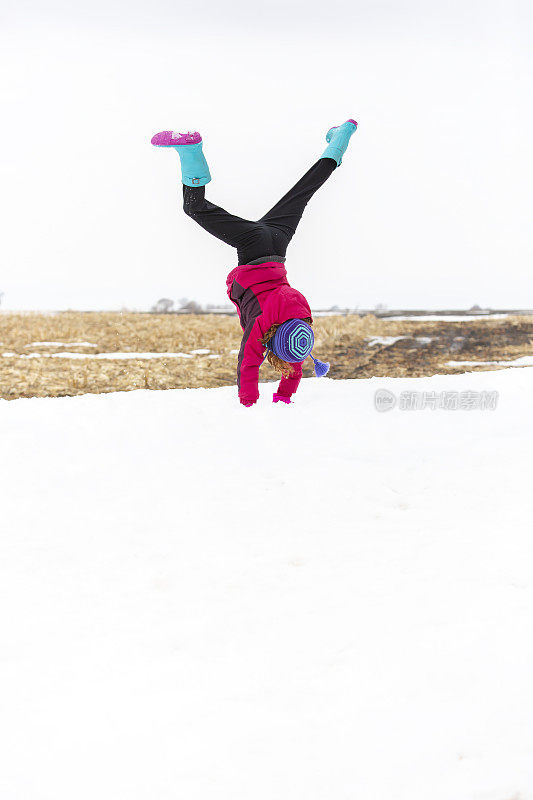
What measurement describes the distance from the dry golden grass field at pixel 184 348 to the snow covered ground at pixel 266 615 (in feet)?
4.82

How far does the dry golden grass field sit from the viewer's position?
14.3ft

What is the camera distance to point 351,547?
79.6 inches

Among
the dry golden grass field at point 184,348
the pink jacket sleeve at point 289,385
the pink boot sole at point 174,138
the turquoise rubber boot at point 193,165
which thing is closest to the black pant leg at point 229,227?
the turquoise rubber boot at point 193,165

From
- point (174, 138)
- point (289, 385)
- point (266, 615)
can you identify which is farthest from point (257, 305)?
point (266, 615)

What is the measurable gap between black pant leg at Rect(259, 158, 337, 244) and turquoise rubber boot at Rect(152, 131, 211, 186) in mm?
449

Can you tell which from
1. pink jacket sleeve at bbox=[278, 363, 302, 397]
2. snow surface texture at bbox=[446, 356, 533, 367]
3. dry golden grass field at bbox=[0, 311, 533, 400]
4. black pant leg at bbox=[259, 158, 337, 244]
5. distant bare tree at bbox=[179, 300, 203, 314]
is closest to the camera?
black pant leg at bbox=[259, 158, 337, 244]

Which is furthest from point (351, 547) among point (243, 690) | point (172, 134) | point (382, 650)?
point (172, 134)

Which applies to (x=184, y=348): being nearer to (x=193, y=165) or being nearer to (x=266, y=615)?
(x=193, y=165)

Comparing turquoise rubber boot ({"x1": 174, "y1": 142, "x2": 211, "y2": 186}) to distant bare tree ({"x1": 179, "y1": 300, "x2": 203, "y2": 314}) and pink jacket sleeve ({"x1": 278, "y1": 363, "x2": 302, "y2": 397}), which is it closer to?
pink jacket sleeve ({"x1": 278, "y1": 363, "x2": 302, "y2": 397})

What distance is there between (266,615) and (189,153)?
223cm

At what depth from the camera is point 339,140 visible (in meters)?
3.16

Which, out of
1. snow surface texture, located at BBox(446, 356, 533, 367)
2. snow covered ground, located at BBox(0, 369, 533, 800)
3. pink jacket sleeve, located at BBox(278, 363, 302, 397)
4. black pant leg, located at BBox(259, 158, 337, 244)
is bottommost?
snow covered ground, located at BBox(0, 369, 533, 800)

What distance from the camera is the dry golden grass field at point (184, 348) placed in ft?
14.3

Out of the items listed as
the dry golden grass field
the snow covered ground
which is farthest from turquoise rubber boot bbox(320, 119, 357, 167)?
the dry golden grass field
